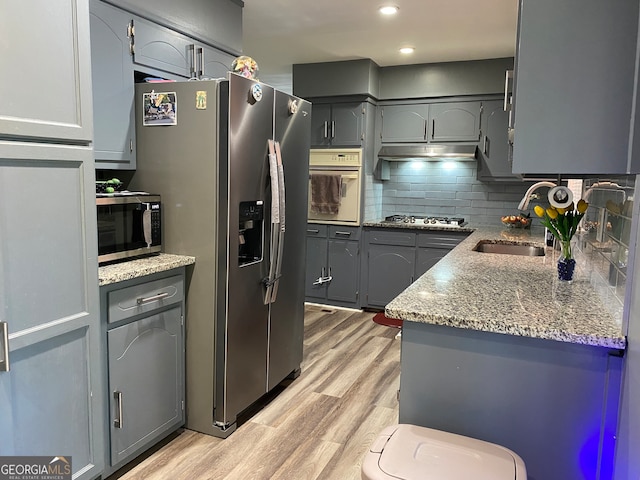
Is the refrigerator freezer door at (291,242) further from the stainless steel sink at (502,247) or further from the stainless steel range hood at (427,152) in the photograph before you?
the stainless steel range hood at (427,152)

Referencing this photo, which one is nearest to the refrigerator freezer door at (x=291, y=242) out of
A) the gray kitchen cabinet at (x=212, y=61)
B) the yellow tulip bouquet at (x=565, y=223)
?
the gray kitchen cabinet at (x=212, y=61)

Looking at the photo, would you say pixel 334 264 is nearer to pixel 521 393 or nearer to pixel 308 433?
pixel 308 433

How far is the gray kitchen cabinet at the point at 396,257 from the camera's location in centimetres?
464

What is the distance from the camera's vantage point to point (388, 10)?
127 inches

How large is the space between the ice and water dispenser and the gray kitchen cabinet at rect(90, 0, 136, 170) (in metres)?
0.64

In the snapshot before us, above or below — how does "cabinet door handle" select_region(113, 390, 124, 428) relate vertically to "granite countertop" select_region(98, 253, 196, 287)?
below

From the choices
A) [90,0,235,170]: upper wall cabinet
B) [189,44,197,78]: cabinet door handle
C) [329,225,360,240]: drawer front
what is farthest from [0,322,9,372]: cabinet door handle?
[329,225,360,240]: drawer front

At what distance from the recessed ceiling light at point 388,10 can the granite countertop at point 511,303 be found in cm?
183

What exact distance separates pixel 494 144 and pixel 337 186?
5.27 ft

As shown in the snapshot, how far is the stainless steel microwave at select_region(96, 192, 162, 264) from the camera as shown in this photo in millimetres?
2092

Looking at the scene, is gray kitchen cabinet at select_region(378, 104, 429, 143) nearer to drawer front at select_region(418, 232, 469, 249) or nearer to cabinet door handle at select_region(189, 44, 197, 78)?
drawer front at select_region(418, 232, 469, 249)

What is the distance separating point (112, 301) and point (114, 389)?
0.39m

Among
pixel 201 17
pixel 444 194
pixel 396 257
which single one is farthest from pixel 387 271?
pixel 201 17

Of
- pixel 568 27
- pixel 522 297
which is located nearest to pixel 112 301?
pixel 522 297
